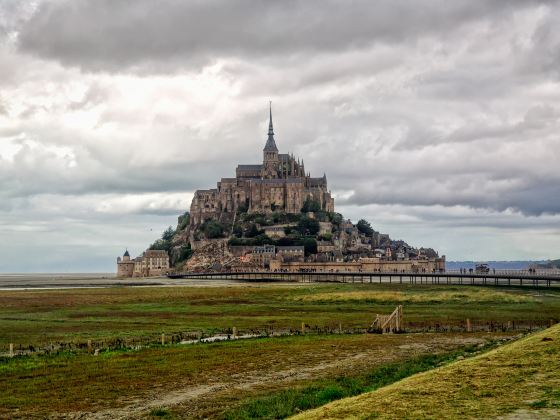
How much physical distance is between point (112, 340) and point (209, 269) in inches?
6010

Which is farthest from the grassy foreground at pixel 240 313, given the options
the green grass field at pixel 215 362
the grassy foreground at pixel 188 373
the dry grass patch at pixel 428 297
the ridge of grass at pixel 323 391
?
the ridge of grass at pixel 323 391

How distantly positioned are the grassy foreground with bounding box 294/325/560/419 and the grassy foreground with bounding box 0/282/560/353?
→ 2493 centimetres

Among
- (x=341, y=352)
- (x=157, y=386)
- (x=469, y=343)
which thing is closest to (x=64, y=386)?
(x=157, y=386)

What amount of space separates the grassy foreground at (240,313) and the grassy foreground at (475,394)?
81.8 feet

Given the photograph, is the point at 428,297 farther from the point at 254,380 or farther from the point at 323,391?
the point at 323,391

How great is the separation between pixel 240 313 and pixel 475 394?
45869 mm

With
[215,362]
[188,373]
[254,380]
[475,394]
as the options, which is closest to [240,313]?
[215,362]

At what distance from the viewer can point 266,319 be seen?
55281 millimetres

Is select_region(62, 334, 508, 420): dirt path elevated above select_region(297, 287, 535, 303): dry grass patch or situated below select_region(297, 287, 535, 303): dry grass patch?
below

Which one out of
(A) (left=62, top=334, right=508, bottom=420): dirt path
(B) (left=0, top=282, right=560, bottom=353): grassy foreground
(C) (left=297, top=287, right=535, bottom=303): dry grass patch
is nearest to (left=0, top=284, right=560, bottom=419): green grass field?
(A) (left=62, top=334, right=508, bottom=420): dirt path

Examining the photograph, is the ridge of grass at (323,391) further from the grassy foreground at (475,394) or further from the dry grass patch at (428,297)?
the dry grass patch at (428,297)

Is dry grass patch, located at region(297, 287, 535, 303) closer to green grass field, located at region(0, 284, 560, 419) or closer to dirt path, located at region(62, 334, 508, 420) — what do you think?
green grass field, located at region(0, 284, 560, 419)

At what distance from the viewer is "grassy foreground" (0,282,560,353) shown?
46.4m

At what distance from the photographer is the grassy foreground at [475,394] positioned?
1530 cm
